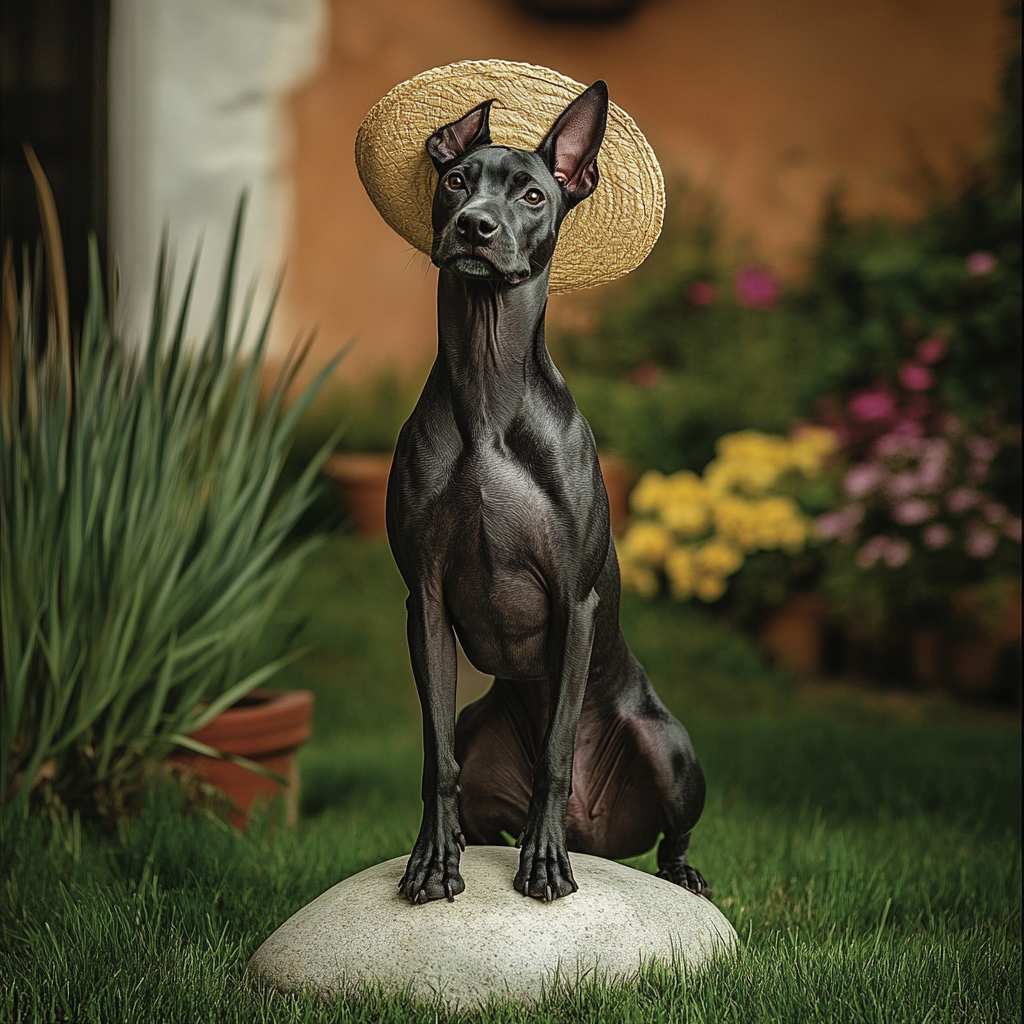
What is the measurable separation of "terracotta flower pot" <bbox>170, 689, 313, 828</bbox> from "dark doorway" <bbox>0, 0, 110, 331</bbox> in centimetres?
386

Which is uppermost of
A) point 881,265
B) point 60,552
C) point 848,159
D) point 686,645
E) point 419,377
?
point 848,159

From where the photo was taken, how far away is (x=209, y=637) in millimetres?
2912

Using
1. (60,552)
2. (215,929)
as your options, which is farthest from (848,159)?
(215,929)

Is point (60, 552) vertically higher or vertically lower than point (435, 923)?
higher

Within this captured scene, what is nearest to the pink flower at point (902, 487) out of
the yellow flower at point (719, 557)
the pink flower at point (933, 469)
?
the pink flower at point (933, 469)

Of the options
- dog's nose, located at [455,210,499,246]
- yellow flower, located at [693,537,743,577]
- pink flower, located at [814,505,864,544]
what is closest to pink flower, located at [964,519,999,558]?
pink flower, located at [814,505,864,544]

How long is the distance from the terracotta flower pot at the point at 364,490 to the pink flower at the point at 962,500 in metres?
2.81

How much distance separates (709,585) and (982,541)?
1.53m

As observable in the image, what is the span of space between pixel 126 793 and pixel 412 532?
1.40m

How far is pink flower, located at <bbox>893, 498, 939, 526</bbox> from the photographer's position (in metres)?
4.93

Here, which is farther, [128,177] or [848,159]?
[848,159]

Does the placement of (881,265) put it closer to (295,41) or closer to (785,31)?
(785,31)

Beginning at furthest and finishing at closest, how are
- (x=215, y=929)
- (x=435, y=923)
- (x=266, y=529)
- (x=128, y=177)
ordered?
1. (x=128, y=177)
2. (x=266, y=529)
3. (x=215, y=929)
4. (x=435, y=923)

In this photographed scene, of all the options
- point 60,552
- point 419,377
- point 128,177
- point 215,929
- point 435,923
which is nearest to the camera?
point 435,923
